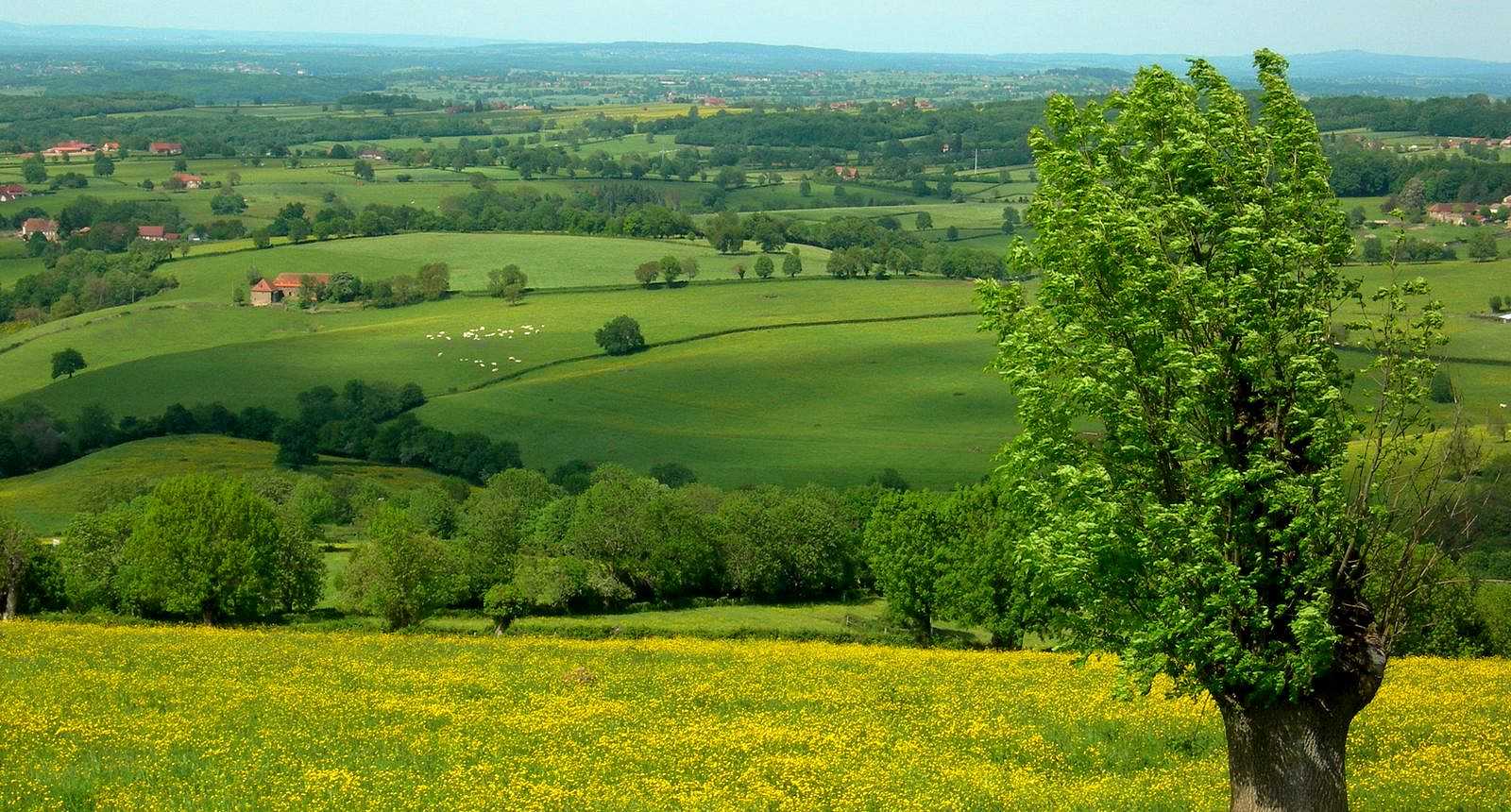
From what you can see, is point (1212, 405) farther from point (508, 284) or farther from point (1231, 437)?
point (508, 284)

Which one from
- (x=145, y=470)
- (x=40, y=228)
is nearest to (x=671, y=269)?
(x=145, y=470)

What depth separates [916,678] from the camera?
28906 mm

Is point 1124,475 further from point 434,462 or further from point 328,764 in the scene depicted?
point 434,462

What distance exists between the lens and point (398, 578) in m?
46.7

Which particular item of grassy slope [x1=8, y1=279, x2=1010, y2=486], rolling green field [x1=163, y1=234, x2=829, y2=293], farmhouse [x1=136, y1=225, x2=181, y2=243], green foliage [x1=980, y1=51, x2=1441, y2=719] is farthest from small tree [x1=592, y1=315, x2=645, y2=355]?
green foliage [x1=980, y1=51, x2=1441, y2=719]

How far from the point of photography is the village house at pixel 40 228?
185 meters

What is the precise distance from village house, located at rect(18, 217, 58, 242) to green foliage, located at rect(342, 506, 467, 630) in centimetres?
15794

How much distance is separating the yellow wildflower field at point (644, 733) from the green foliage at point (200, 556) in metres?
11.2

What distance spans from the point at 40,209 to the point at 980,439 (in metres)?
159

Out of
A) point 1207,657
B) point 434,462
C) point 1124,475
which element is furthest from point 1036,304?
point 434,462

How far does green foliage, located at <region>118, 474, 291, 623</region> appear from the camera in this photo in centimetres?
4366

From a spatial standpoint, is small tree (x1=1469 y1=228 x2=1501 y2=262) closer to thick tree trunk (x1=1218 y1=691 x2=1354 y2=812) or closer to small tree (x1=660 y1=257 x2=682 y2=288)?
small tree (x1=660 y1=257 x2=682 y2=288)

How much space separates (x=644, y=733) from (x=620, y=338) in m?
99.2

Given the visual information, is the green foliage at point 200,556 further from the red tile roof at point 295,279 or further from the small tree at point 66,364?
the red tile roof at point 295,279
